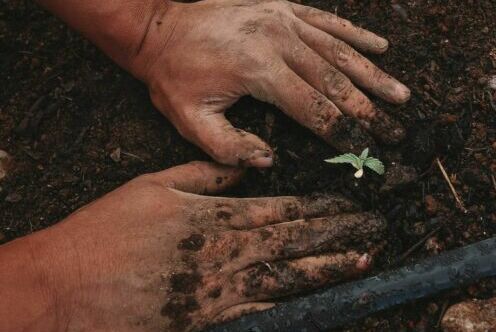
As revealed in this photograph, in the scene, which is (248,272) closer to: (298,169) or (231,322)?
(231,322)

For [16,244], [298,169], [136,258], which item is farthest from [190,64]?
[16,244]

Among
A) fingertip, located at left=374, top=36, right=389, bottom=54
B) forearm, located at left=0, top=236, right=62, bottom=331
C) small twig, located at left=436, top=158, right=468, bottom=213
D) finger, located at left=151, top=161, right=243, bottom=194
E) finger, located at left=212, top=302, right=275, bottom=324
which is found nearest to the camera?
forearm, located at left=0, top=236, right=62, bottom=331

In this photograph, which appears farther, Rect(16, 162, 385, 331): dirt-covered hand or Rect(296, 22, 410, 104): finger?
Rect(296, 22, 410, 104): finger

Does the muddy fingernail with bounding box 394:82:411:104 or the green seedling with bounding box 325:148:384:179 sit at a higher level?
the muddy fingernail with bounding box 394:82:411:104

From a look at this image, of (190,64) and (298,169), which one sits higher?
(190,64)

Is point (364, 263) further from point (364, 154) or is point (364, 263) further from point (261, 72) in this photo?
point (261, 72)

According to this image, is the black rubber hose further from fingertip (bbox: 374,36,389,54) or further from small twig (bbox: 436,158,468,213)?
→ fingertip (bbox: 374,36,389,54)

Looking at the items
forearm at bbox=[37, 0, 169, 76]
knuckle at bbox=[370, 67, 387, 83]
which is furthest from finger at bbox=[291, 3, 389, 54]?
forearm at bbox=[37, 0, 169, 76]
